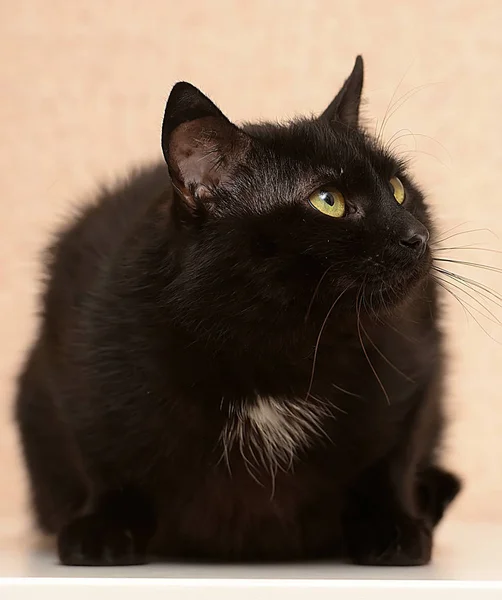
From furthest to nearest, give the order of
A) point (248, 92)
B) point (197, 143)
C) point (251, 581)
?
point (248, 92) < point (197, 143) < point (251, 581)

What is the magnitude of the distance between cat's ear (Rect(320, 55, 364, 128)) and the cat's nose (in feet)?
0.61

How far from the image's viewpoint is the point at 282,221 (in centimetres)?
84

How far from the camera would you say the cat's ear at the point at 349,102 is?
1.00 meters

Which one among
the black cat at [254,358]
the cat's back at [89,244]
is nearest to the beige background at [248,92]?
the cat's back at [89,244]

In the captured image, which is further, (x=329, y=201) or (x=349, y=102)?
(x=349, y=102)

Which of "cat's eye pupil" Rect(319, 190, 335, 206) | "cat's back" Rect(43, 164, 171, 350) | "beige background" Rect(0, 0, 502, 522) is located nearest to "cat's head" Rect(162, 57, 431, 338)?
"cat's eye pupil" Rect(319, 190, 335, 206)

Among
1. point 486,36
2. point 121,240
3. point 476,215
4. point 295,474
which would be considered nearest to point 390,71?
point 486,36

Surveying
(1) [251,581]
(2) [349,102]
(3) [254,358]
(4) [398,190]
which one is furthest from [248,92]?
(1) [251,581]

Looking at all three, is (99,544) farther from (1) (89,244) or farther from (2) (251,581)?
(1) (89,244)

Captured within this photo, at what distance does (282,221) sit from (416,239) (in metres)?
0.11

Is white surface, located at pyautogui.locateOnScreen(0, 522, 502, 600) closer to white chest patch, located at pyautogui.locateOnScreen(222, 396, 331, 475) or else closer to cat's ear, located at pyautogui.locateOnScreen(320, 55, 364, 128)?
white chest patch, located at pyautogui.locateOnScreen(222, 396, 331, 475)

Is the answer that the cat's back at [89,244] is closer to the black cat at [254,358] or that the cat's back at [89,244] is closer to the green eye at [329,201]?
the black cat at [254,358]

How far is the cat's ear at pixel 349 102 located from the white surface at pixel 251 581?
1.39ft

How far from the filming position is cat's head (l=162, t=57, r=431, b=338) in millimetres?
826
